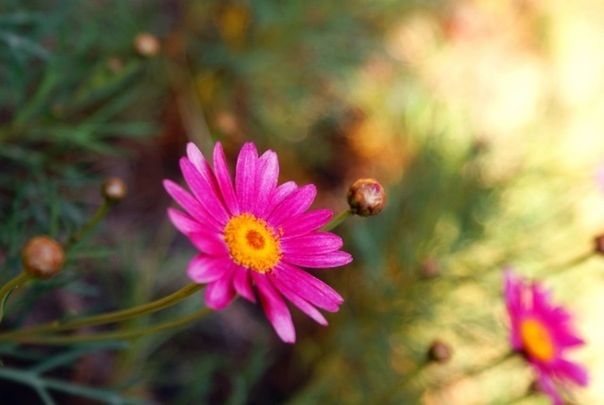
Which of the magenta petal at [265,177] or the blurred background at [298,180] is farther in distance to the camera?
the blurred background at [298,180]

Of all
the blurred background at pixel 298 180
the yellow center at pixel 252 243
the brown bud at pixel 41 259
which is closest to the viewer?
the brown bud at pixel 41 259

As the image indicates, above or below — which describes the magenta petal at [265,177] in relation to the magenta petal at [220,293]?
above

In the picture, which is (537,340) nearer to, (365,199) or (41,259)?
(365,199)

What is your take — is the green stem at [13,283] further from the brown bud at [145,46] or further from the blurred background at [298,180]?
the brown bud at [145,46]

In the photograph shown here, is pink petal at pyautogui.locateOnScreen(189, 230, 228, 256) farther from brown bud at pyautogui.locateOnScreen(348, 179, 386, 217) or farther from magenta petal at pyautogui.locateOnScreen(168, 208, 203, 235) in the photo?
brown bud at pyautogui.locateOnScreen(348, 179, 386, 217)

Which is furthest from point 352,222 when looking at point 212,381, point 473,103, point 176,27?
point 473,103

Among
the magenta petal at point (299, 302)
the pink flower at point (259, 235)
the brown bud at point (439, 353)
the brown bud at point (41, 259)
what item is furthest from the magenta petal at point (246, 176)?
the brown bud at point (439, 353)
